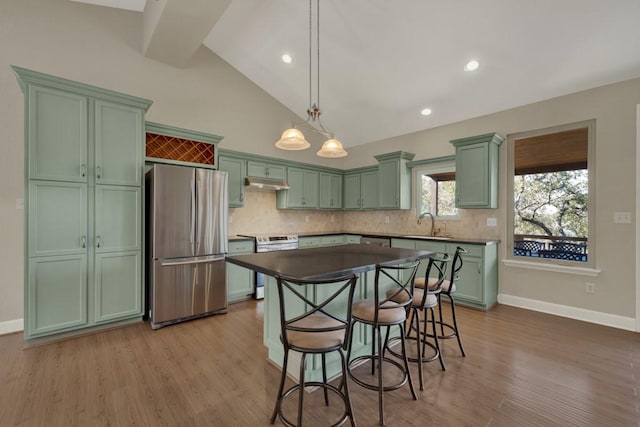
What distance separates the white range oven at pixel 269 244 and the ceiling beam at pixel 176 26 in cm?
278

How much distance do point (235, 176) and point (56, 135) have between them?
7.02 feet

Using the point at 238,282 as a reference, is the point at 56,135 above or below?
above

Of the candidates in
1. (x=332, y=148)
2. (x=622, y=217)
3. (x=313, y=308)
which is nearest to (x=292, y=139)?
(x=332, y=148)

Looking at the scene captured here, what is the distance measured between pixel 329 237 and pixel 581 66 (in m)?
4.14

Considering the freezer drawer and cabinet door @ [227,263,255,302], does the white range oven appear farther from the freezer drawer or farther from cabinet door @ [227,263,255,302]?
the freezer drawer

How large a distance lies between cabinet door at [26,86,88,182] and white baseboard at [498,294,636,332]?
5.48 metres

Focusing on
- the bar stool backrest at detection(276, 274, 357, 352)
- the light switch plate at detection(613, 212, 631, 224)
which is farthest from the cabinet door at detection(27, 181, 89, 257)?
the light switch plate at detection(613, 212, 631, 224)

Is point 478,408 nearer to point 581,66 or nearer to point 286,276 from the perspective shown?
point 286,276

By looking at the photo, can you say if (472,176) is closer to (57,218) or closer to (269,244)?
(269,244)

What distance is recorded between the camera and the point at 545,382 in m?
2.14

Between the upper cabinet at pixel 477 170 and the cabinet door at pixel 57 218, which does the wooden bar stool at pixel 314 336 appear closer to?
the cabinet door at pixel 57 218

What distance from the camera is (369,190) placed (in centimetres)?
569

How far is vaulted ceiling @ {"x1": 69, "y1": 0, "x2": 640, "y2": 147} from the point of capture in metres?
2.92

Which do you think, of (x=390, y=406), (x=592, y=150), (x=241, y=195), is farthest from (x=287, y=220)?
(x=592, y=150)
